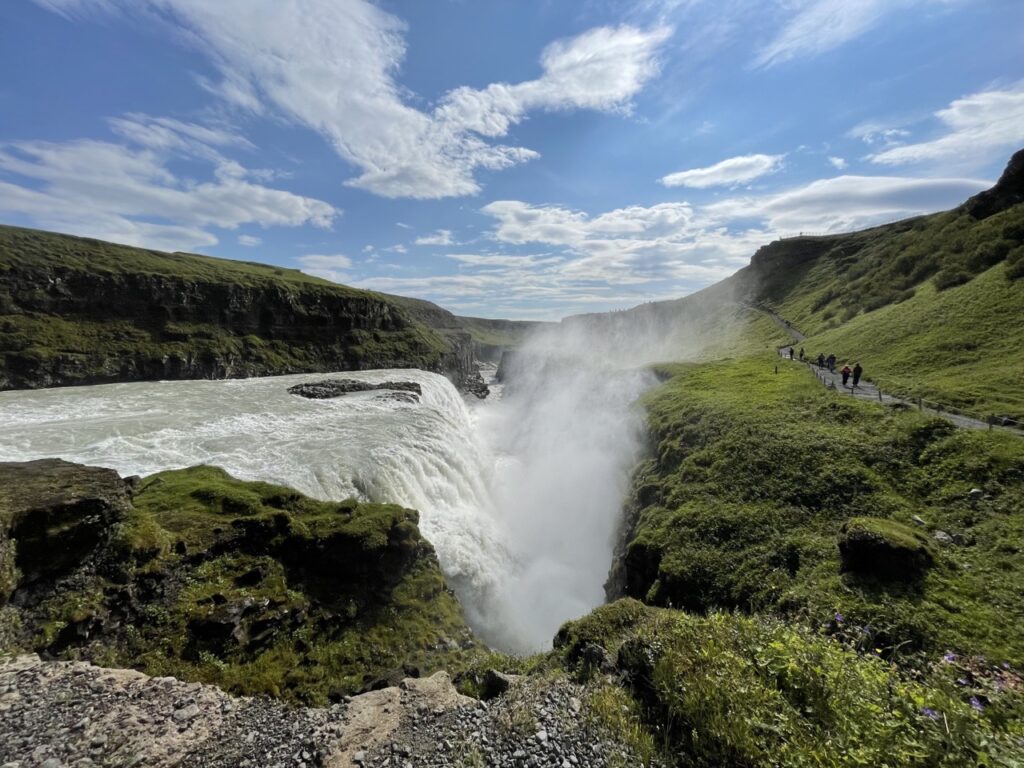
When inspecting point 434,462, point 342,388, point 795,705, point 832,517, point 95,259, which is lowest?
point 434,462

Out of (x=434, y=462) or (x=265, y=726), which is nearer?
(x=265, y=726)

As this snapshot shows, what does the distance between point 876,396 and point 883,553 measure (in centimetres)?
1617

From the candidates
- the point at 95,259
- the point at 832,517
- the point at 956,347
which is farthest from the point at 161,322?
the point at 956,347

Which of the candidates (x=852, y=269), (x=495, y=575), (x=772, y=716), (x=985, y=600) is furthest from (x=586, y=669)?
(x=852, y=269)

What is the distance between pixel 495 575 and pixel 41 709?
18.6m

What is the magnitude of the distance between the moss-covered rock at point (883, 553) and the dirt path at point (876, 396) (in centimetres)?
878

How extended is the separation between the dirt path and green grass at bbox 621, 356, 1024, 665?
4.56 ft

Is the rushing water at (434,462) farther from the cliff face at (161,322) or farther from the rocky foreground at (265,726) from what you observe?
the cliff face at (161,322)

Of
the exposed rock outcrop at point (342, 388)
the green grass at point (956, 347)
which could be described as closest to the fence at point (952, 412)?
the green grass at point (956, 347)

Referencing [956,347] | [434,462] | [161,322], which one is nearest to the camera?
[956,347]

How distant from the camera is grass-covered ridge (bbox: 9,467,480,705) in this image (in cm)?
1084

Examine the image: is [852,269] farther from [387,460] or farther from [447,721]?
[447,721]

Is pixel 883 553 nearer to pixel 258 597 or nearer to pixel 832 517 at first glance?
pixel 832 517

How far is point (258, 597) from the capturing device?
13391mm
